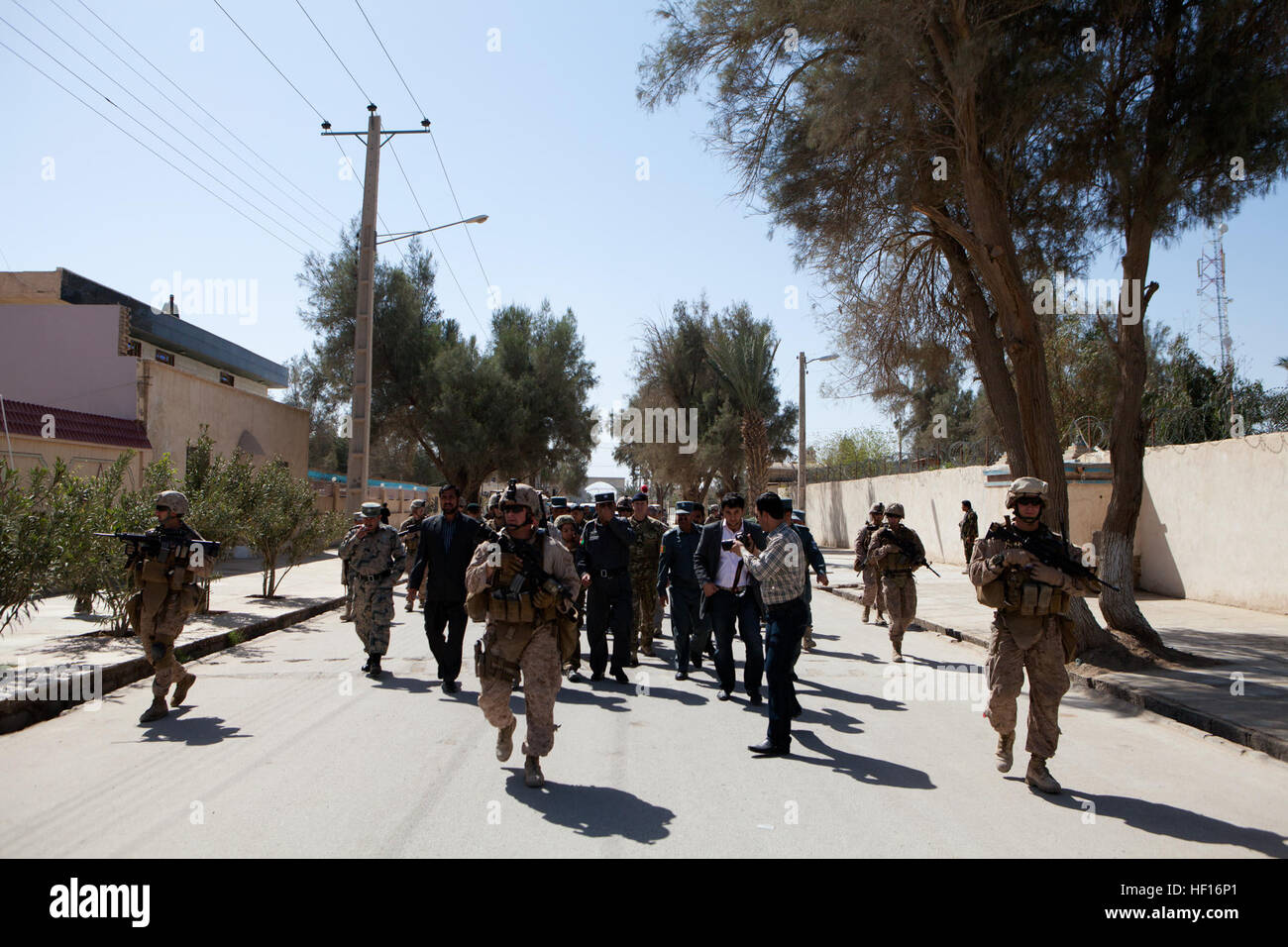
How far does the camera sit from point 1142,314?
979 centimetres

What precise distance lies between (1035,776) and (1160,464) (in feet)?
42.1

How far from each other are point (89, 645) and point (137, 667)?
4.67 feet

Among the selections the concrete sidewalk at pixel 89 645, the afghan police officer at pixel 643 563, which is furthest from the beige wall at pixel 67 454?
the afghan police officer at pixel 643 563

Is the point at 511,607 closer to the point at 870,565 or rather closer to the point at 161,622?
the point at 161,622

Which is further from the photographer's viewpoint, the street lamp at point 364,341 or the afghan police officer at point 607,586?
the street lamp at point 364,341

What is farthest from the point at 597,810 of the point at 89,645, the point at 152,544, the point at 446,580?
the point at 89,645

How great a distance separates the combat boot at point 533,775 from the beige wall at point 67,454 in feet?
39.2

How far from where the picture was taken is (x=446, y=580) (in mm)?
8297

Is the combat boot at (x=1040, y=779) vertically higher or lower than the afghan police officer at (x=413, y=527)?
lower

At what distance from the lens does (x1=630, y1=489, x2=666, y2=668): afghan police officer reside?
32.0 ft

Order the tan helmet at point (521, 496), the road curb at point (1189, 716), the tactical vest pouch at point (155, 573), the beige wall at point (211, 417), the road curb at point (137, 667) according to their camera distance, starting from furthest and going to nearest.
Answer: the beige wall at point (211, 417)
the tactical vest pouch at point (155, 573)
the road curb at point (137, 667)
the road curb at point (1189, 716)
the tan helmet at point (521, 496)

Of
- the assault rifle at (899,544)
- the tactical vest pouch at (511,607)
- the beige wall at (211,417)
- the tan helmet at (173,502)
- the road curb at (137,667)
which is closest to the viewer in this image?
the tactical vest pouch at (511,607)

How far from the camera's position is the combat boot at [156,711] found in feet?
22.1

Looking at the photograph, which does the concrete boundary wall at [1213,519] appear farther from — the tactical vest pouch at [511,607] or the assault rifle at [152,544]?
the assault rifle at [152,544]
